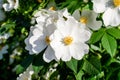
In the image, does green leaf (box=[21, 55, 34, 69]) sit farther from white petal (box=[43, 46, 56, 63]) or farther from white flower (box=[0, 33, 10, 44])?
white flower (box=[0, 33, 10, 44])

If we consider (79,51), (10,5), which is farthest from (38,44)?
(10,5)

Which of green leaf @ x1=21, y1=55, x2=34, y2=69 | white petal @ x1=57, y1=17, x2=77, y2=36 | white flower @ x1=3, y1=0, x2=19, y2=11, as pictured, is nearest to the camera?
white petal @ x1=57, y1=17, x2=77, y2=36

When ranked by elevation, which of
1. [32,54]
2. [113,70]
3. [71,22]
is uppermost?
[71,22]

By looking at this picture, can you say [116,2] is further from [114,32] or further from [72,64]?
[72,64]

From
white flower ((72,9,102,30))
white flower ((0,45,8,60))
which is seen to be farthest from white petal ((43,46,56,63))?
white flower ((0,45,8,60))

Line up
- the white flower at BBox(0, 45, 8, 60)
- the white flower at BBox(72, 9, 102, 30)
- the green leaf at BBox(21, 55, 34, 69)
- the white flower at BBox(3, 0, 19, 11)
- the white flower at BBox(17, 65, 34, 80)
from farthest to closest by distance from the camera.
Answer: the white flower at BBox(0, 45, 8, 60) → the white flower at BBox(3, 0, 19, 11) → the white flower at BBox(17, 65, 34, 80) → the green leaf at BBox(21, 55, 34, 69) → the white flower at BBox(72, 9, 102, 30)

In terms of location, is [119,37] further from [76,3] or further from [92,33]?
[76,3]

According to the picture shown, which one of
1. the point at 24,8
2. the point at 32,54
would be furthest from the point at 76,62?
the point at 24,8
